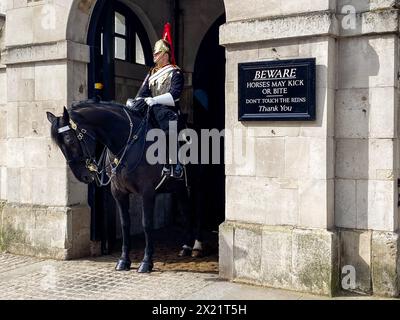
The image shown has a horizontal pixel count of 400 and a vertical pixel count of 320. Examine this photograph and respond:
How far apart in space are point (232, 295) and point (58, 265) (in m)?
2.81

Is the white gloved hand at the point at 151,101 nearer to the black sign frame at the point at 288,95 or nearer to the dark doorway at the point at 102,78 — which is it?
the black sign frame at the point at 288,95

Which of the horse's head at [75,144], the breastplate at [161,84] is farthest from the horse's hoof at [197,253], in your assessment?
the breastplate at [161,84]

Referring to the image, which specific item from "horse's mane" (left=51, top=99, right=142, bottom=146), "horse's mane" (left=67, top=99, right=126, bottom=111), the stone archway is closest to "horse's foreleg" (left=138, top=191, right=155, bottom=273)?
"horse's mane" (left=51, top=99, right=142, bottom=146)

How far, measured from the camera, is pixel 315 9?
236 inches

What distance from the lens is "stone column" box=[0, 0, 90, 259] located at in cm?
786

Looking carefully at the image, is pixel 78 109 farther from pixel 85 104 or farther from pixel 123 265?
pixel 123 265

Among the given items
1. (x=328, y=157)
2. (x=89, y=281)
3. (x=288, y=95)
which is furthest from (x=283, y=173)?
(x=89, y=281)

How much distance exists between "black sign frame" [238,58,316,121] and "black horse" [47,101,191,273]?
1301 mm

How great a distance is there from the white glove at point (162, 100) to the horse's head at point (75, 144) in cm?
88

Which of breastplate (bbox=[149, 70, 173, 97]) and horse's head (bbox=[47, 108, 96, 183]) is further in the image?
breastplate (bbox=[149, 70, 173, 97])

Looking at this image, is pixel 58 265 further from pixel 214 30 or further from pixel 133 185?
pixel 214 30

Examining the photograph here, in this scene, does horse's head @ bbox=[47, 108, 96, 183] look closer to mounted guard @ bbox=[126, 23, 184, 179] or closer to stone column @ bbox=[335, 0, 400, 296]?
mounted guard @ bbox=[126, 23, 184, 179]

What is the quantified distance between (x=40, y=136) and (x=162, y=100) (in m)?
2.31

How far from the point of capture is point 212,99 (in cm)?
1033
